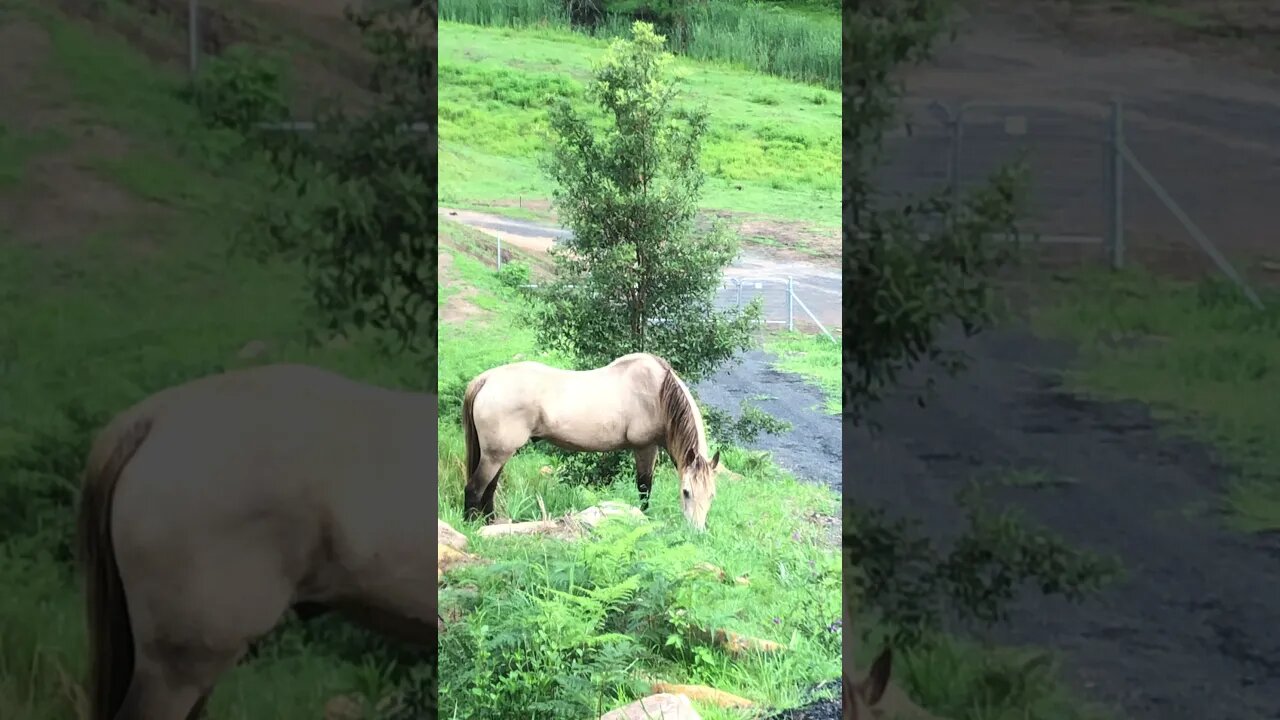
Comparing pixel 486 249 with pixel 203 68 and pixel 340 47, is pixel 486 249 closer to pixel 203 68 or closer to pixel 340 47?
pixel 340 47

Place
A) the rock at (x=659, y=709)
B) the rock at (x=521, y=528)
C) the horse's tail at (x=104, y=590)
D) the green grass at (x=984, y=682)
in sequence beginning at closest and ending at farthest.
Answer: the horse's tail at (x=104, y=590) < the green grass at (x=984, y=682) < the rock at (x=659, y=709) < the rock at (x=521, y=528)

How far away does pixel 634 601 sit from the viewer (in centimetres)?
235

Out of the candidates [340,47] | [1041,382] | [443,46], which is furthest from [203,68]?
[1041,382]

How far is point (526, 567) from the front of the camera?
236 cm

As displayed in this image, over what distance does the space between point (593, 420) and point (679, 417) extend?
0.69ft

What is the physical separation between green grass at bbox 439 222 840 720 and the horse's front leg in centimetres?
7

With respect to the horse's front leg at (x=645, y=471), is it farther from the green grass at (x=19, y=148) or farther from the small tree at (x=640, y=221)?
the green grass at (x=19, y=148)

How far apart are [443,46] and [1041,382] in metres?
1.59

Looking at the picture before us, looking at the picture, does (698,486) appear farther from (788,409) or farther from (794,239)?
(794,239)

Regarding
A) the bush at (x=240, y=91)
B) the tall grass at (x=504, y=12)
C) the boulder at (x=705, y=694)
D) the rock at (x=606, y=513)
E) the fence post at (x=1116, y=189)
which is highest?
the tall grass at (x=504, y=12)

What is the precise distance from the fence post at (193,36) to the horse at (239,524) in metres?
0.66

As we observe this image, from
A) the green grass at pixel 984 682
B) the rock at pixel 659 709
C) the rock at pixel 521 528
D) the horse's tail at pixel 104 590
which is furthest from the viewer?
the rock at pixel 521 528

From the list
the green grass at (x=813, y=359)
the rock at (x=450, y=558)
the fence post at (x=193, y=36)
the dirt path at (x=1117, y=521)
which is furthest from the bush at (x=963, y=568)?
the fence post at (x=193, y=36)

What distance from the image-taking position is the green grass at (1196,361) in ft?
7.03
